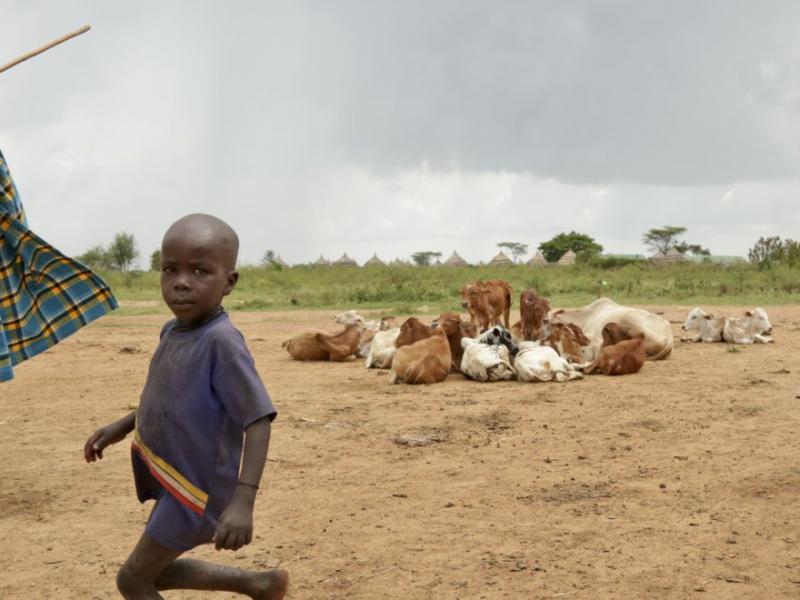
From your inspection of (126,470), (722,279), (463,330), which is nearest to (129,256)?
(722,279)

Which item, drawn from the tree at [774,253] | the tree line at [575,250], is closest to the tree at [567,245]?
the tree line at [575,250]

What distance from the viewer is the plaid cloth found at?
4.75m

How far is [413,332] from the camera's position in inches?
396

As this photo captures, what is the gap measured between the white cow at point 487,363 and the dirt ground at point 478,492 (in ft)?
1.15

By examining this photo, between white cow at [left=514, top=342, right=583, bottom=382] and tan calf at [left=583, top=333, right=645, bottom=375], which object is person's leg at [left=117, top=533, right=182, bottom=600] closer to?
white cow at [left=514, top=342, right=583, bottom=382]

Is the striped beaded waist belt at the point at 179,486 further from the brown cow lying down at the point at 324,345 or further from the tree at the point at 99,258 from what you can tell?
the tree at the point at 99,258

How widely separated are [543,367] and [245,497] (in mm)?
6809

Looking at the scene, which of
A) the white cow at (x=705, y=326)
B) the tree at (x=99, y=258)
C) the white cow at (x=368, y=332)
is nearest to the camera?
the white cow at (x=368, y=332)

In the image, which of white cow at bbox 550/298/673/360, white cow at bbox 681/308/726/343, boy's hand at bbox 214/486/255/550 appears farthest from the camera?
white cow at bbox 681/308/726/343

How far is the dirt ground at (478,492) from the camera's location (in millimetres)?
3781

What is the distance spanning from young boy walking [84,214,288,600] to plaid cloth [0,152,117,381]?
7.50 ft

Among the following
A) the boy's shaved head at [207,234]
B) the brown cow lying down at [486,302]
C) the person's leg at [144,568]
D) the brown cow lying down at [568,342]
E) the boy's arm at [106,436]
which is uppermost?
the boy's shaved head at [207,234]

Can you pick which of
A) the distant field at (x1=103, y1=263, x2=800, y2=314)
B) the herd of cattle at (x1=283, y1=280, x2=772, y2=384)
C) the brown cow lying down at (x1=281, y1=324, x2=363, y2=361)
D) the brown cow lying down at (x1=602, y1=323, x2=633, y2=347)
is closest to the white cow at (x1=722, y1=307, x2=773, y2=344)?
the herd of cattle at (x1=283, y1=280, x2=772, y2=384)

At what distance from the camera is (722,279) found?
2619cm
